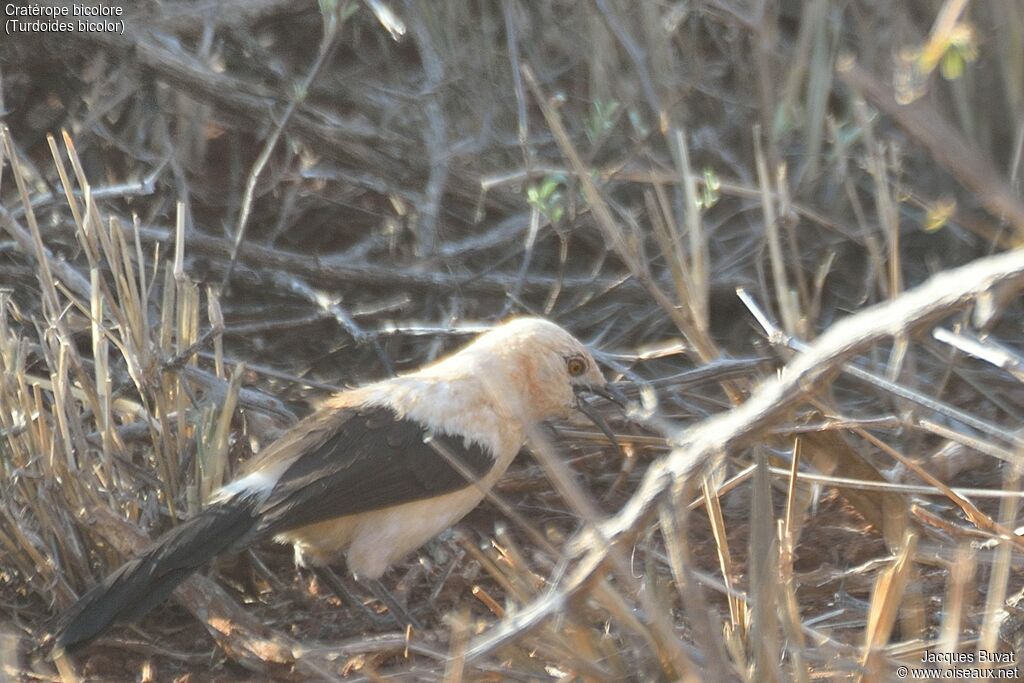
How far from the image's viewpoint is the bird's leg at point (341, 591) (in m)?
4.13

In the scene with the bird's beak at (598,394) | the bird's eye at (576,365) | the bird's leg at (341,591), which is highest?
the bird's eye at (576,365)

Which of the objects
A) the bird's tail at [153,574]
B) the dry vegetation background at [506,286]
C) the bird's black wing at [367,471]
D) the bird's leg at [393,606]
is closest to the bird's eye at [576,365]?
the dry vegetation background at [506,286]

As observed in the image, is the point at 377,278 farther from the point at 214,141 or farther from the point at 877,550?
the point at 877,550

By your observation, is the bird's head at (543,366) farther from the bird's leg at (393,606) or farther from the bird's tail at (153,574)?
the bird's tail at (153,574)

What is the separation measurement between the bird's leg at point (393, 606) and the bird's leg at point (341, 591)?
3 cm

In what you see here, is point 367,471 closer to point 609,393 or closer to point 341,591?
point 341,591

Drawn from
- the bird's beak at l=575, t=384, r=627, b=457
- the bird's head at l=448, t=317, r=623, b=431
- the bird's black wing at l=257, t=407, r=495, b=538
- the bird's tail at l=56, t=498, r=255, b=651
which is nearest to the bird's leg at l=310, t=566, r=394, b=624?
the bird's black wing at l=257, t=407, r=495, b=538

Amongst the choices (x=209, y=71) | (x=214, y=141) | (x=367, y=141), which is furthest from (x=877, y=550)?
(x=214, y=141)

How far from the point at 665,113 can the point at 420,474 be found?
191cm

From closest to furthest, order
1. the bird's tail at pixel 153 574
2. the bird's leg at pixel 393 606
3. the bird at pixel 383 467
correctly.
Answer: the bird's tail at pixel 153 574, the bird at pixel 383 467, the bird's leg at pixel 393 606

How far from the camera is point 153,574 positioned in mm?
3584

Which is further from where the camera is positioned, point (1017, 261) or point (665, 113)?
point (665, 113)

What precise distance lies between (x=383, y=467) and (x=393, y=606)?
1.43ft

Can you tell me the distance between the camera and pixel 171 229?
548 cm
